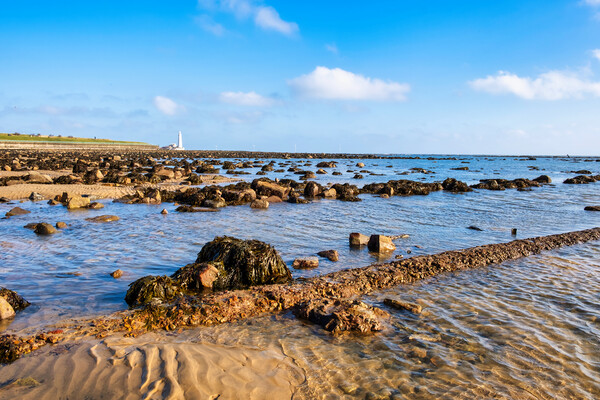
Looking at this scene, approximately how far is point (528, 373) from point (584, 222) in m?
14.8

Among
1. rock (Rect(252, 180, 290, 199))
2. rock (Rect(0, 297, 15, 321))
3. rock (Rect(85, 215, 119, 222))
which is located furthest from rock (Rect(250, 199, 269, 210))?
rock (Rect(0, 297, 15, 321))

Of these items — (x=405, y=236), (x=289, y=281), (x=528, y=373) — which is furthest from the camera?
(x=405, y=236)

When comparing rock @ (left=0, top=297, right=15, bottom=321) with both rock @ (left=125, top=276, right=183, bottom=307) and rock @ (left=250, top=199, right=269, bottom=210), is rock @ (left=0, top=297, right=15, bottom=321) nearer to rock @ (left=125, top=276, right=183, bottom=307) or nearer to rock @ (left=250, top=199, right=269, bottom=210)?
rock @ (left=125, top=276, right=183, bottom=307)

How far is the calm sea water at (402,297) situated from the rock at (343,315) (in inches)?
8.5

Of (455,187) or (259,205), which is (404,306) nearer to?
(259,205)

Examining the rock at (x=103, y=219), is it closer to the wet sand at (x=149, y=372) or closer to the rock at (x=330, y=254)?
the rock at (x=330, y=254)

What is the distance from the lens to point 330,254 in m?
9.30

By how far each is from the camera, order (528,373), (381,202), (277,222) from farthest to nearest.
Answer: (381,202)
(277,222)
(528,373)

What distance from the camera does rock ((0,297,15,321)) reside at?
17.1 ft

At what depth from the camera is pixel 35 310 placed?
223 inches

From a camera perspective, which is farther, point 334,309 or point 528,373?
point 334,309

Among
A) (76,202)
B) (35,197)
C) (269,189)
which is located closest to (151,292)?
(76,202)

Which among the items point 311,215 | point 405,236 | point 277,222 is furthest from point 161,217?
point 405,236

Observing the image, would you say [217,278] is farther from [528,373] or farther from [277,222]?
[277,222]
